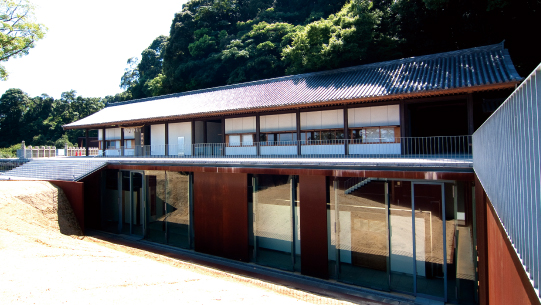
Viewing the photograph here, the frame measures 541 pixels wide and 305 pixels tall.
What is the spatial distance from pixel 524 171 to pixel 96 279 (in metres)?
7.21

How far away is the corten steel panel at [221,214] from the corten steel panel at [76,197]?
5.28 m

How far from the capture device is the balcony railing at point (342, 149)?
38.5 feet

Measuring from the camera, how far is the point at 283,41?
29062mm

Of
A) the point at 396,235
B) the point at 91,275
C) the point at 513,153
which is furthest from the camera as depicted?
the point at 396,235

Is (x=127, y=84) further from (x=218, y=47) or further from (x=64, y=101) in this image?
(x=218, y=47)

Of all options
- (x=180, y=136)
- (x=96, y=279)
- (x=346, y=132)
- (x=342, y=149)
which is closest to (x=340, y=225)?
(x=342, y=149)

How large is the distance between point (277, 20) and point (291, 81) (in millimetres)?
21314

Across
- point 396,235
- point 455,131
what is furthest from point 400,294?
point 455,131

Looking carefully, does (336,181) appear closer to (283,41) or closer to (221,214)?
(221,214)

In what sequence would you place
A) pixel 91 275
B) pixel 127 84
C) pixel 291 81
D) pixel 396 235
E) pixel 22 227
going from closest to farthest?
pixel 91 275
pixel 396 235
pixel 22 227
pixel 291 81
pixel 127 84

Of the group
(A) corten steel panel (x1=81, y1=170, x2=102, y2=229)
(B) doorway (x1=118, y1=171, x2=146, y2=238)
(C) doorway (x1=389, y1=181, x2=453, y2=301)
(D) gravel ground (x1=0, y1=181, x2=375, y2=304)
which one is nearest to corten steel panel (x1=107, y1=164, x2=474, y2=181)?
(C) doorway (x1=389, y1=181, x2=453, y2=301)

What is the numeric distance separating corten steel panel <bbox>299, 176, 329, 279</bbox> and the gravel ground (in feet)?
4.56

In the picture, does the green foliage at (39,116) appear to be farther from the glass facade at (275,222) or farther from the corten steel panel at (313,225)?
the corten steel panel at (313,225)

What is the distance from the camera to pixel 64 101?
163 ft
